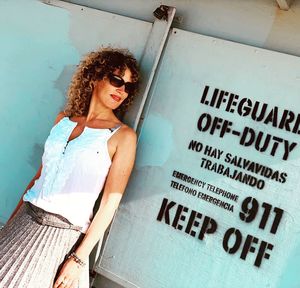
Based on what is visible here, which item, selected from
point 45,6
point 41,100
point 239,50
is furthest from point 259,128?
point 45,6

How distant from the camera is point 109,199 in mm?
2816

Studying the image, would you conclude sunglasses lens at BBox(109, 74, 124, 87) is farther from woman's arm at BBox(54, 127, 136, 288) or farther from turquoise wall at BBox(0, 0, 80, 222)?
turquoise wall at BBox(0, 0, 80, 222)

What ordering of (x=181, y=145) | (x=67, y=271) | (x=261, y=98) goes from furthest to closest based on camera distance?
(x=181, y=145) → (x=261, y=98) → (x=67, y=271)

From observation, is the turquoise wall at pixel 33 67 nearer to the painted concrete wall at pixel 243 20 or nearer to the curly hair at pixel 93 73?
the curly hair at pixel 93 73

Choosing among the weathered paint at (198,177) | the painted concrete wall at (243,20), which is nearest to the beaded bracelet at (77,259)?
the weathered paint at (198,177)

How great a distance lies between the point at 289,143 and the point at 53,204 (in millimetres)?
1396

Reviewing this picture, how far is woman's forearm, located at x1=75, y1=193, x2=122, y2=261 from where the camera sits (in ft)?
9.04

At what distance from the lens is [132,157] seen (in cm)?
293

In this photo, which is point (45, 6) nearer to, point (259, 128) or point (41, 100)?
point (41, 100)

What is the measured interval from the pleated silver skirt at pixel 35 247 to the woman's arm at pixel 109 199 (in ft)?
0.24

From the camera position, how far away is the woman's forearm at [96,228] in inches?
108

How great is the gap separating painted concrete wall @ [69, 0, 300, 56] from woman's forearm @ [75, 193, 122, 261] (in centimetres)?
125

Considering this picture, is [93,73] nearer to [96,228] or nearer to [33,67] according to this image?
[33,67]

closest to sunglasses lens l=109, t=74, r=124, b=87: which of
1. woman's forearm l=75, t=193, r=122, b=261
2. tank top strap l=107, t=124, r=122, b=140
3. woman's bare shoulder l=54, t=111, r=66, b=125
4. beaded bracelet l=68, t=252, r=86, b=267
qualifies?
tank top strap l=107, t=124, r=122, b=140
